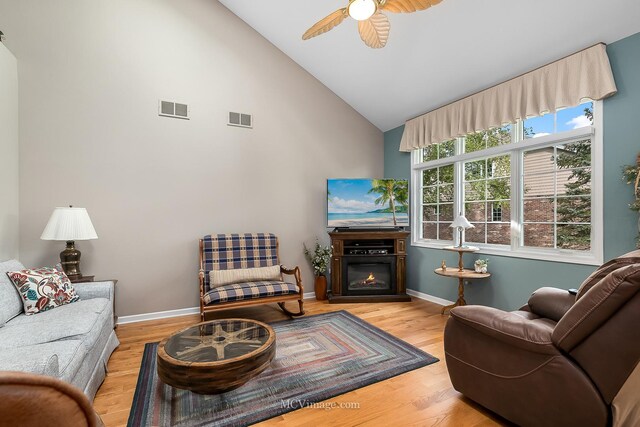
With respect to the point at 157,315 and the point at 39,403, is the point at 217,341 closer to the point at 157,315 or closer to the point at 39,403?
the point at 39,403

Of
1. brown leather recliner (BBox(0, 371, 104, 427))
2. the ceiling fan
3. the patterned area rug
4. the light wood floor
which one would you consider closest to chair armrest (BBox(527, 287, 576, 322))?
the light wood floor

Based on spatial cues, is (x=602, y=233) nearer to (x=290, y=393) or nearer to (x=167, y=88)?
(x=290, y=393)

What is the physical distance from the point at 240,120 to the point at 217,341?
116 inches

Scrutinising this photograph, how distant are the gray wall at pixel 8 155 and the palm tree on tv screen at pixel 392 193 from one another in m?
3.97

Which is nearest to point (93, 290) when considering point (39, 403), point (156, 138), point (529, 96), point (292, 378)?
point (156, 138)

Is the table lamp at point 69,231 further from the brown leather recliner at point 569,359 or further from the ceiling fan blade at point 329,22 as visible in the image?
the brown leather recliner at point 569,359

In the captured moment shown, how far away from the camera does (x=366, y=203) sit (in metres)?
4.35

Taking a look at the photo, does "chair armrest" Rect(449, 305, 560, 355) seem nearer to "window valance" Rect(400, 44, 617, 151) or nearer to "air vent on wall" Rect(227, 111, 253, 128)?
"window valance" Rect(400, 44, 617, 151)

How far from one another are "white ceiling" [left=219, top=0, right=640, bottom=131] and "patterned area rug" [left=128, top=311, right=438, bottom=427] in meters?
2.98

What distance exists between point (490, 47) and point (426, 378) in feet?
10.2

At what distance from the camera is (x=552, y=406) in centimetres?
146

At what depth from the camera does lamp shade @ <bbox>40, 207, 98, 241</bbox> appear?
2760 millimetres

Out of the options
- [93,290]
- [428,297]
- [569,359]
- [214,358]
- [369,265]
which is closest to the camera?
[569,359]

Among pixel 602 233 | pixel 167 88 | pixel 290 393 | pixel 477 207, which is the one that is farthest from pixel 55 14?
pixel 602 233
